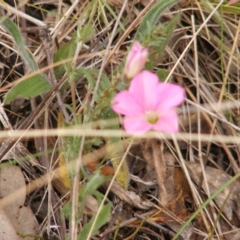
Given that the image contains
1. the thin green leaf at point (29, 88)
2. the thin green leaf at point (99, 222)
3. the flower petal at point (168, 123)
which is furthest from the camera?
the thin green leaf at point (29, 88)

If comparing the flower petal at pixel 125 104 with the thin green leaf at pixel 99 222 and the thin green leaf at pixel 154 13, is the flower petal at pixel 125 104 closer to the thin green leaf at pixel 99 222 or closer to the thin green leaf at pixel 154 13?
the thin green leaf at pixel 99 222

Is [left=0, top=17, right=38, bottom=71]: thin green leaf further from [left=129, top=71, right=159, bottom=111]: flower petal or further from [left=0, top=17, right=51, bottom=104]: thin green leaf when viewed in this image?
[left=129, top=71, right=159, bottom=111]: flower petal

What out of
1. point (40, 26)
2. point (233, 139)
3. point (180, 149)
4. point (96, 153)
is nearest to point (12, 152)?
point (96, 153)

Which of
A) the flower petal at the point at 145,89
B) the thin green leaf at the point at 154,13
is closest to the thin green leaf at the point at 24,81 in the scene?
the thin green leaf at the point at 154,13

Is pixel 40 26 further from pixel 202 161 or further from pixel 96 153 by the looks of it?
pixel 202 161

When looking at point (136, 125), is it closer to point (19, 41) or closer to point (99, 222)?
point (99, 222)

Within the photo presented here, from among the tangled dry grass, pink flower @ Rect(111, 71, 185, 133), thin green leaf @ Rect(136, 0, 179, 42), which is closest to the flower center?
pink flower @ Rect(111, 71, 185, 133)
